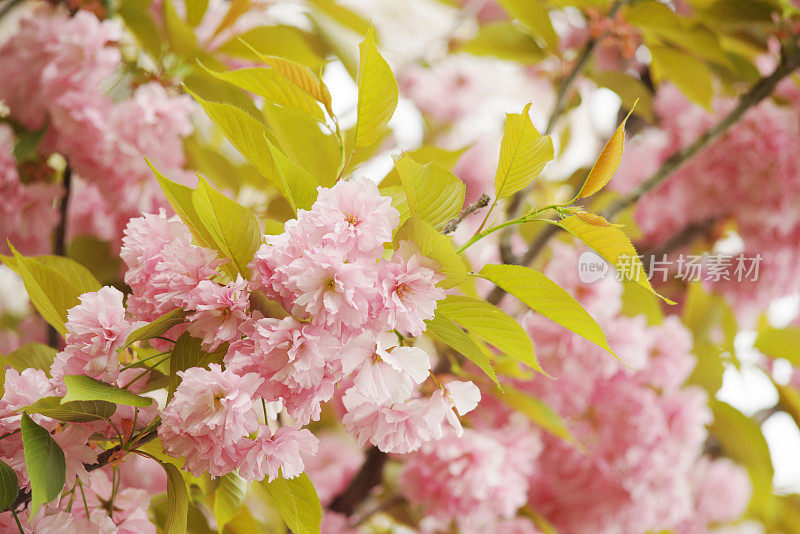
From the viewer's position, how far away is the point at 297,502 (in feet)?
1.22

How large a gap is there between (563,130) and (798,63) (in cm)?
33

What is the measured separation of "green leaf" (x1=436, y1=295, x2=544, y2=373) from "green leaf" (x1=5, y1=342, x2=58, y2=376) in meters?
0.27

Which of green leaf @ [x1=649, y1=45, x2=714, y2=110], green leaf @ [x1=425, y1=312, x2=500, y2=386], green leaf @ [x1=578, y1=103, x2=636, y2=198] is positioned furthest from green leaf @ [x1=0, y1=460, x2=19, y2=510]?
green leaf @ [x1=649, y1=45, x2=714, y2=110]

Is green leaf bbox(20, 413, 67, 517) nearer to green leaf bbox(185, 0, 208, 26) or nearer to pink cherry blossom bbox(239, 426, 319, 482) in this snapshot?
pink cherry blossom bbox(239, 426, 319, 482)

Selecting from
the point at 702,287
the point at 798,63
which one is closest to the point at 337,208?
the point at 798,63

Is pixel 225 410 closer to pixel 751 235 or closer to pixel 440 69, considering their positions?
pixel 751 235

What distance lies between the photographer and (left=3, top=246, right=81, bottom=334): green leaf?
0.38m

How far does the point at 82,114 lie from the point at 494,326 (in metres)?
0.48

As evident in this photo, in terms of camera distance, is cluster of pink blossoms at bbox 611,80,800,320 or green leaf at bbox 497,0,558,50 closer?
green leaf at bbox 497,0,558,50

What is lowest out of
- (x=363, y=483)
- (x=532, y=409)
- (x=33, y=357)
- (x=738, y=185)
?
(x=363, y=483)

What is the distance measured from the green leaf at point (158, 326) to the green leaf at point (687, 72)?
26.5 inches

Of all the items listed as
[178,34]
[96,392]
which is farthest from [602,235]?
[178,34]

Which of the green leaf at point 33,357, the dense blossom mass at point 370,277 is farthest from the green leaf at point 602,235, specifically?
the green leaf at point 33,357

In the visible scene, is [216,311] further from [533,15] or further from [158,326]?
[533,15]
